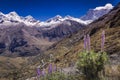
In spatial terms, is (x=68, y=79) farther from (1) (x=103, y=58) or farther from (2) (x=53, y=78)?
(1) (x=103, y=58)

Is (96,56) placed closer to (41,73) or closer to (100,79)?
(100,79)

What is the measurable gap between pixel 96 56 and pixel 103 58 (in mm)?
418

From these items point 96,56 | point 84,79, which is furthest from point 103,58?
point 84,79

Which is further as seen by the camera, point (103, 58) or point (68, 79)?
point (68, 79)

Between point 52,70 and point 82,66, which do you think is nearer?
point 82,66

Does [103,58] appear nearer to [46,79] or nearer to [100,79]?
[100,79]

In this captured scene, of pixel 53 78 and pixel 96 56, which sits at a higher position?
pixel 96 56

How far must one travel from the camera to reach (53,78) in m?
15.7

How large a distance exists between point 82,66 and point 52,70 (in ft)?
6.85

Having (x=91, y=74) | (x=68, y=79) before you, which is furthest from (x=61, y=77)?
(x=91, y=74)

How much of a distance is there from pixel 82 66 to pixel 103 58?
119cm

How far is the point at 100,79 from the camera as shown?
49.1 ft

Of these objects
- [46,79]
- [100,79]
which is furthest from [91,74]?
[46,79]

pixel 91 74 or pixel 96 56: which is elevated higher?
pixel 96 56
